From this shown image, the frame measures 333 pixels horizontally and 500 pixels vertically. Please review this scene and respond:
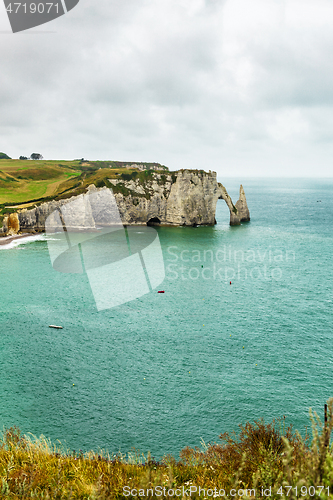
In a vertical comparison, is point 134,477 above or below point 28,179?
below

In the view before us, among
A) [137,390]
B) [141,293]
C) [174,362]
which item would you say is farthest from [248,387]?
[141,293]

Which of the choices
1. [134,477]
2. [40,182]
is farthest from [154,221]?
[134,477]

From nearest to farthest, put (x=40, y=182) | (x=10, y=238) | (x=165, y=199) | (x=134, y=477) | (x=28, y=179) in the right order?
(x=134, y=477)
(x=10, y=238)
(x=165, y=199)
(x=40, y=182)
(x=28, y=179)

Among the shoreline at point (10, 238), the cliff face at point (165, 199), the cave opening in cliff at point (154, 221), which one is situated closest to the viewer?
the shoreline at point (10, 238)

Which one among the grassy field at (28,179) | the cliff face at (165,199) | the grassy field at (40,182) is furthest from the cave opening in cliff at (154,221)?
the grassy field at (28,179)

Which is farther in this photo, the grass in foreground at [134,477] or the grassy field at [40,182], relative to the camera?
the grassy field at [40,182]

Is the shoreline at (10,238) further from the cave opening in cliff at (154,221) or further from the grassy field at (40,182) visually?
the cave opening in cliff at (154,221)

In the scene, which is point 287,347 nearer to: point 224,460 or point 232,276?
point 224,460

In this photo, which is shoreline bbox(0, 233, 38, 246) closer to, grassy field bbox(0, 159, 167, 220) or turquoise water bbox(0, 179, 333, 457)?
grassy field bbox(0, 159, 167, 220)

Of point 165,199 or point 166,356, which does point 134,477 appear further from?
point 165,199
